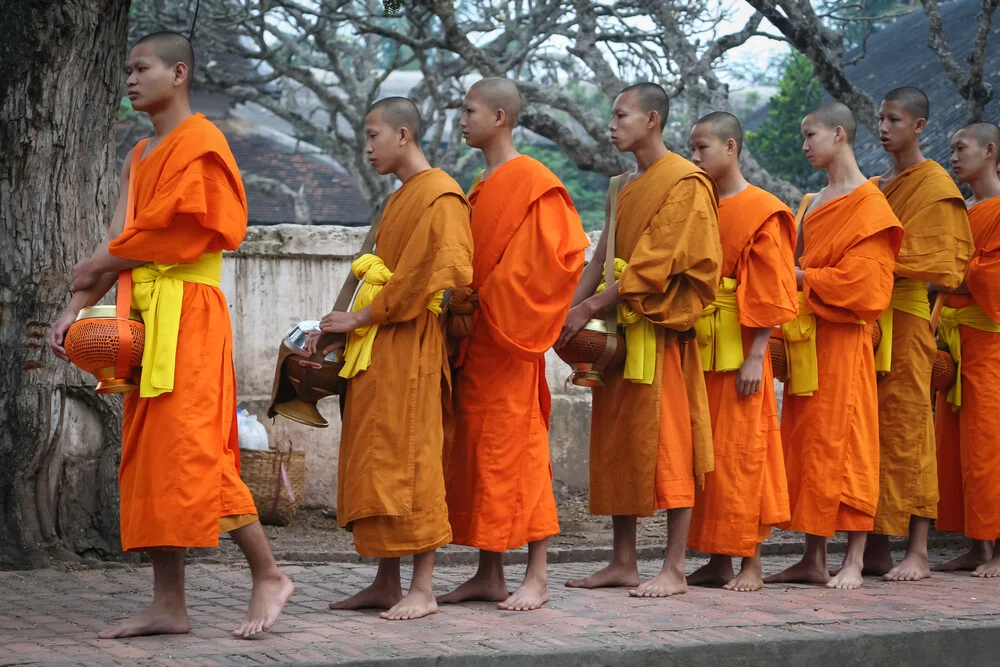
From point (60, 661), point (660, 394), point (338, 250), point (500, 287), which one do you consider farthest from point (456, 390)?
point (338, 250)

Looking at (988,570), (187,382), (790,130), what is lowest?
(988,570)

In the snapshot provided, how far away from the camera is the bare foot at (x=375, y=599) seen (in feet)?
17.4

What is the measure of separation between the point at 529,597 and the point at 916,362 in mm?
2572

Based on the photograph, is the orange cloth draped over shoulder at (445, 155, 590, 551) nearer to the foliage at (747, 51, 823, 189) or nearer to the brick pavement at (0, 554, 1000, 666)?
the brick pavement at (0, 554, 1000, 666)

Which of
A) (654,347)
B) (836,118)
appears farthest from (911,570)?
(836,118)

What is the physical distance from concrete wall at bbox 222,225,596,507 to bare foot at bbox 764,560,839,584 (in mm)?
3197

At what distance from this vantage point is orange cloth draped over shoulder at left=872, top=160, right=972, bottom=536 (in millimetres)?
6547

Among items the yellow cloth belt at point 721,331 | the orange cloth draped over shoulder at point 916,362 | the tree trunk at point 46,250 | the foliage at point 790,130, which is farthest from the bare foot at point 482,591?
the foliage at point 790,130

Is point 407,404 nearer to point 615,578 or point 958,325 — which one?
point 615,578

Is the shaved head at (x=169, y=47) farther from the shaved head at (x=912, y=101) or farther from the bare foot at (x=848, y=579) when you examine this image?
the bare foot at (x=848, y=579)

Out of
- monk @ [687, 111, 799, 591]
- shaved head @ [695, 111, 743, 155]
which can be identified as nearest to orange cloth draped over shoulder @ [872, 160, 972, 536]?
monk @ [687, 111, 799, 591]

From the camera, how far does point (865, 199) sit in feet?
20.8

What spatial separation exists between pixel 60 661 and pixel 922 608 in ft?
11.8

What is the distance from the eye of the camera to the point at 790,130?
70.9ft
